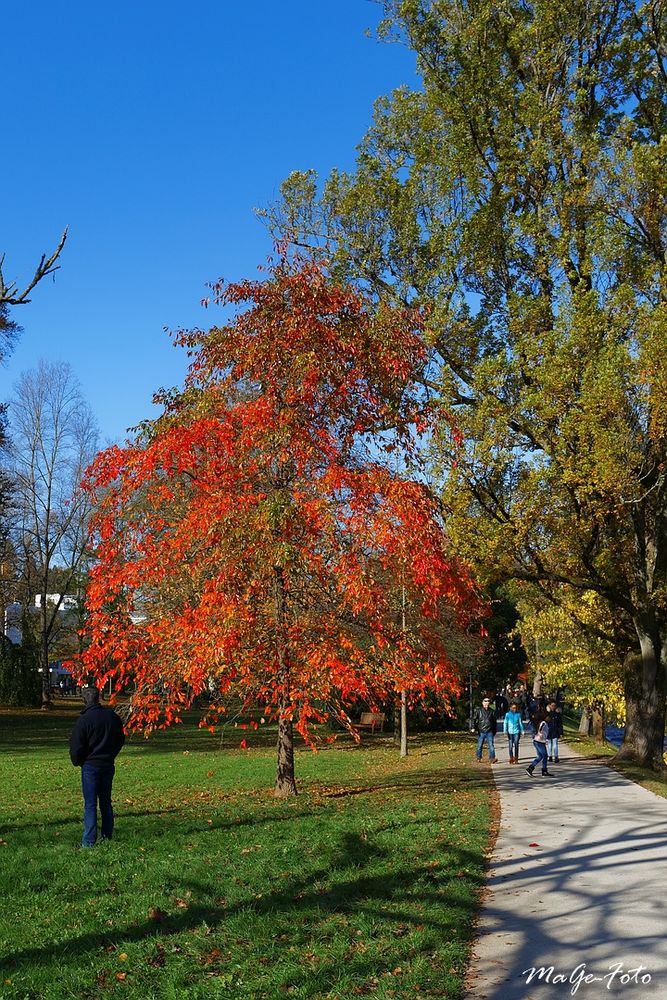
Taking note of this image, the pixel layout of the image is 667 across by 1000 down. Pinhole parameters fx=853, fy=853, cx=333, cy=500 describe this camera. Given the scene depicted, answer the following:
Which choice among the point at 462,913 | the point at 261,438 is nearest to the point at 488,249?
the point at 261,438

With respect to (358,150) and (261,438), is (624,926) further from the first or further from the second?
(358,150)

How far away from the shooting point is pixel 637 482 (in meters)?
16.8

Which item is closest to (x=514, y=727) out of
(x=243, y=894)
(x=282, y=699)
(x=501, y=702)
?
(x=282, y=699)

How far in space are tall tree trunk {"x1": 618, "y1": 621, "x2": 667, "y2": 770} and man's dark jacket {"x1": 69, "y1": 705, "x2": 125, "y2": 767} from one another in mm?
14659

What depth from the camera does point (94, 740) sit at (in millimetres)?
9188

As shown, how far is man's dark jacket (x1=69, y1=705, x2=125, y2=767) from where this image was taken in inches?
359

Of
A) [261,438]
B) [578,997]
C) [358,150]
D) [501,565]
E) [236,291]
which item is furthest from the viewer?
[358,150]

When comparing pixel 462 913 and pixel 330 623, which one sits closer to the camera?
pixel 462 913

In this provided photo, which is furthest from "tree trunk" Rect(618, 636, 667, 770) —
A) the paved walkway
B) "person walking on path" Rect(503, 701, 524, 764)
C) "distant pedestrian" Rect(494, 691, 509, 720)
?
"distant pedestrian" Rect(494, 691, 509, 720)

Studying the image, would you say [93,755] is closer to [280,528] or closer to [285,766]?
[280,528]

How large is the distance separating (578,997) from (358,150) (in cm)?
1722

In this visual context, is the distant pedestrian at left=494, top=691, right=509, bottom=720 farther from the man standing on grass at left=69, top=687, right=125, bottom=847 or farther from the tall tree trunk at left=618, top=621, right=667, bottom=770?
the man standing on grass at left=69, top=687, right=125, bottom=847

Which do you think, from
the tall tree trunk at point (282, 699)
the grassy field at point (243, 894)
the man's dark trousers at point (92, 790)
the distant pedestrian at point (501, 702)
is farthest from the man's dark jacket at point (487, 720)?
the distant pedestrian at point (501, 702)

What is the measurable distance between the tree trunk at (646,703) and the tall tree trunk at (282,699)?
1023 cm
